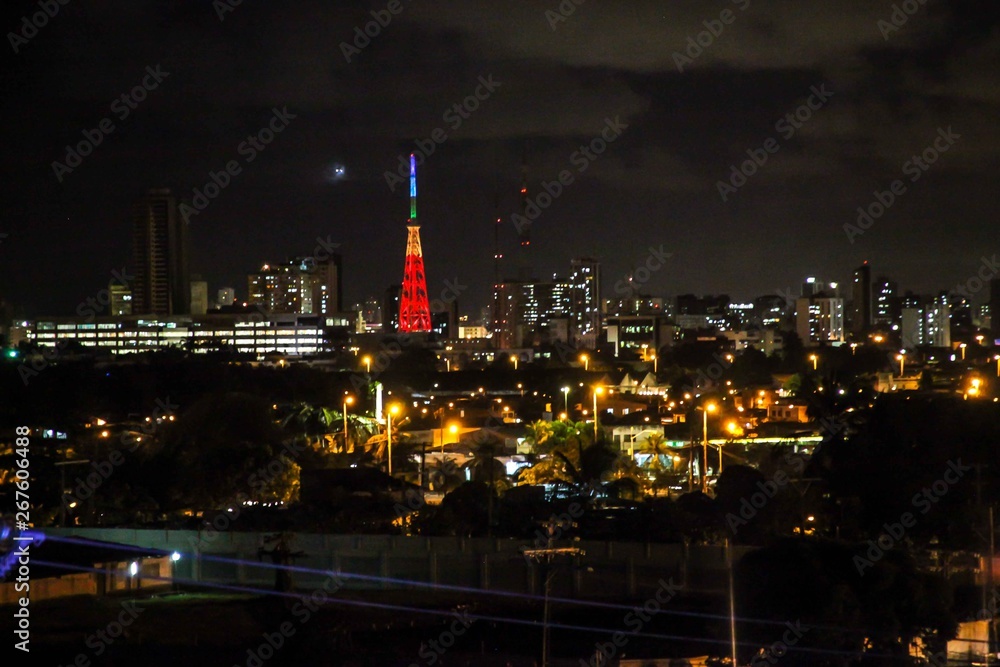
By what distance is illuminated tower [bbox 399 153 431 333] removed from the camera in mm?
35406

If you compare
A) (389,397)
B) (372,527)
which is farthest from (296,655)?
(389,397)

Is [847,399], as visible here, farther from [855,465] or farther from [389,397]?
[389,397]

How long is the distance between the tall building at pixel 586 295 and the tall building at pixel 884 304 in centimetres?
1319

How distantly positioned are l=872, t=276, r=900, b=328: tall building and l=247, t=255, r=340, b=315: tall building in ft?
84.0

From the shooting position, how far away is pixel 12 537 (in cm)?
726

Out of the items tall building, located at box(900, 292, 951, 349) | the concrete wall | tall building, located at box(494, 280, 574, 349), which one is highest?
tall building, located at box(494, 280, 574, 349)

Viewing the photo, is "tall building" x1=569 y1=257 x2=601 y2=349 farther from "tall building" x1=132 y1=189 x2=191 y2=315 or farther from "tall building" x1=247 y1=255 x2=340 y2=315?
"tall building" x1=132 y1=189 x2=191 y2=315

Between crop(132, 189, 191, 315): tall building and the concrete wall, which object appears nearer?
the concrete wall

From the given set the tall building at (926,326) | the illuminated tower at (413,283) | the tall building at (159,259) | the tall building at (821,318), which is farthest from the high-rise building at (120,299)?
the tall building at (926,326)

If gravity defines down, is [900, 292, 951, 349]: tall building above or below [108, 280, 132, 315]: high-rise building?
below

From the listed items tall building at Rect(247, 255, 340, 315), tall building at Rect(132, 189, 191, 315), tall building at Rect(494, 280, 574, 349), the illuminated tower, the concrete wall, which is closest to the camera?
the concrete wall

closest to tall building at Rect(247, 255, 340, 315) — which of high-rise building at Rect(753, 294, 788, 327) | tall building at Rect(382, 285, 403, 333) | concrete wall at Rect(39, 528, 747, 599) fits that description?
tall building at Rect(382, 285, 403, 333)

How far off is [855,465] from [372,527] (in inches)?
140

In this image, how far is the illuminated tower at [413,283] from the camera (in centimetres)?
3541
